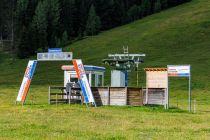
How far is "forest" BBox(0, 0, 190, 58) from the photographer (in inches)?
4808

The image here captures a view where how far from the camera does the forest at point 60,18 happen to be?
401 feet

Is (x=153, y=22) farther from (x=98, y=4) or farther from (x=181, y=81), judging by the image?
(x=181, y=81)

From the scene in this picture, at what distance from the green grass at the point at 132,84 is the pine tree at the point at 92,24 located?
8.26m

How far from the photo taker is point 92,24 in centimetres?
13075

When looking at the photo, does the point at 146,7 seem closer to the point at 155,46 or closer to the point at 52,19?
the point at 52,19

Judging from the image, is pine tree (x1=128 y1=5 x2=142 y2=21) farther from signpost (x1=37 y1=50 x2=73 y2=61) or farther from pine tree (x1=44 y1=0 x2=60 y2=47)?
signpost (x1=37 y1=50 x2=73 y2=61)

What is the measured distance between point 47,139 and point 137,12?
130934mm

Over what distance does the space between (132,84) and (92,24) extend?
65.8 meters

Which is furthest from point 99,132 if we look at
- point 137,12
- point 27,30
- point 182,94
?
point 137,12

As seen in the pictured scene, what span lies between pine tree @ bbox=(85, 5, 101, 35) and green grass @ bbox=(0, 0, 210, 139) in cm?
826

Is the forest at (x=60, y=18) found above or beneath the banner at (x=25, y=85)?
above

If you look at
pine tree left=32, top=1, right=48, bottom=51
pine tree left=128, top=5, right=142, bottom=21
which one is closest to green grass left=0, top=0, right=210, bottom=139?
pine tree left=32, top=1, right=48, bottom=51

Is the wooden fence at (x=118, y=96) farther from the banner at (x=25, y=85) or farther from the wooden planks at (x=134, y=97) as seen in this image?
the banner at (x=25, y=85)

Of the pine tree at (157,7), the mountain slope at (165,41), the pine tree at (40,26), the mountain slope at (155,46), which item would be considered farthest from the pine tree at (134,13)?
the pine tree at (40,26)
